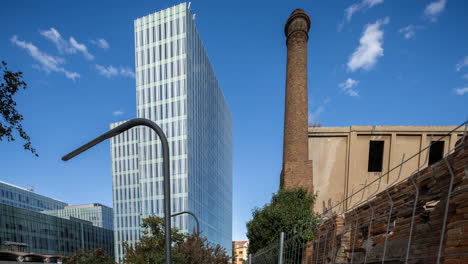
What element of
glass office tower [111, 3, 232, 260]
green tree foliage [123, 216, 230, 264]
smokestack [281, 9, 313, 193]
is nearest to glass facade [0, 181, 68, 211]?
glass office tower [111, 3, 232, 260]

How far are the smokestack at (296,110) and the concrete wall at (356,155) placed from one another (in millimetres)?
1123

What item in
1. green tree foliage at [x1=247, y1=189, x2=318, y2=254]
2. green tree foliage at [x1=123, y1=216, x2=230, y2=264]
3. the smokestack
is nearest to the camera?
green tree foliage at [x1=123, y1=216, x2=230, y2=264]

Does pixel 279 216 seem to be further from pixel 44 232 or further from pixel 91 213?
pixel 91 213

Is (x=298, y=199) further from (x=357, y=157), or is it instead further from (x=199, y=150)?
(x=199, y=150)

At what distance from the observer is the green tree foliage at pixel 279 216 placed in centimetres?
1093

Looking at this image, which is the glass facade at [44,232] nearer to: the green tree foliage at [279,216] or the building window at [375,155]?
the green tree foliage at [279,216]

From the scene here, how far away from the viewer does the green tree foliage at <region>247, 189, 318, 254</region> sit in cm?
1093

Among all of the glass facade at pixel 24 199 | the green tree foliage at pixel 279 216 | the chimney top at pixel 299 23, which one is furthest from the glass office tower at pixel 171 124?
Result: the glass facade at pixel 24 199

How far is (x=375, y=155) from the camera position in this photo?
1390cm

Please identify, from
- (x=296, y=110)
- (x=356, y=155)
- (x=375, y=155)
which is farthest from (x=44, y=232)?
(x=375, y=155)

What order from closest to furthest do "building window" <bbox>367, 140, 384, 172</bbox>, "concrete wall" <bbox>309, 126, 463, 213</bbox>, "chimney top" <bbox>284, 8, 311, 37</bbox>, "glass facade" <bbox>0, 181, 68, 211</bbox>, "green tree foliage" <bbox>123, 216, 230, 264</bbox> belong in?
"green tree foliage" <bbox>123, 216, 230, 264</bbox>, "concrete wall" <bbox>309, 126, 463, 213</bbox>, "building window" <bbox>367, 140, 384, 172</bbox>, "chimney top" <bbox>284, 8, 311, 37</bbox>, "glass facade" <bbox>0, 181, 68, 211</bbox>

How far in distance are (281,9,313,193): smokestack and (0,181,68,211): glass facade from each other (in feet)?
242

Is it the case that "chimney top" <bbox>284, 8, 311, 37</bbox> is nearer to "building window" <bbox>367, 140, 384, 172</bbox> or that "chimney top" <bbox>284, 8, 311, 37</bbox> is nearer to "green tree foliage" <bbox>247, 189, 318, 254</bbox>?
"building window" <bbox>367, 140, 384, 172</bbox>

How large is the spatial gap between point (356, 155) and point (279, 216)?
19.6 feet
